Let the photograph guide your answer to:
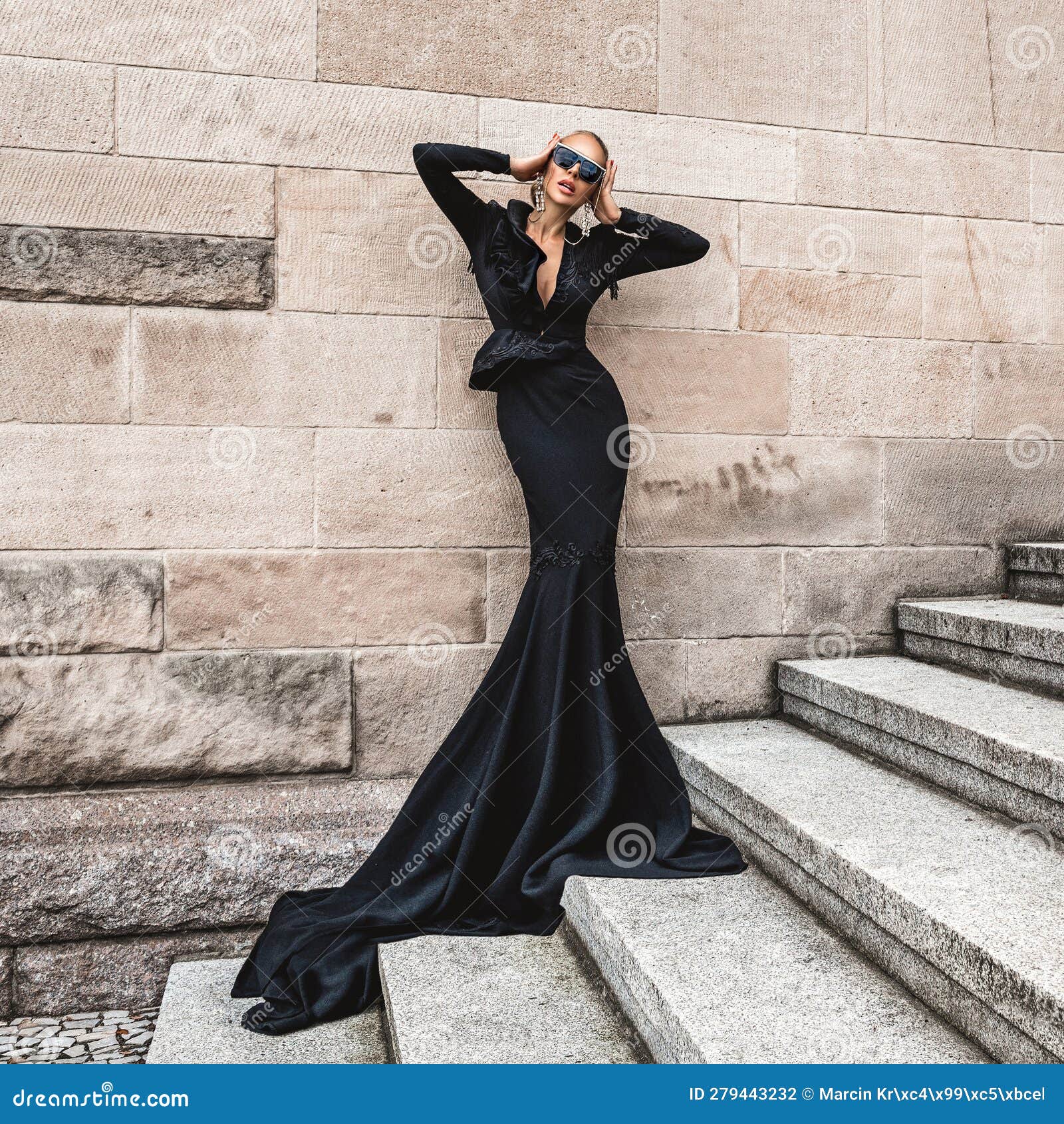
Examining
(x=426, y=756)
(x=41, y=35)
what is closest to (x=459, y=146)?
(x=41, y=35)

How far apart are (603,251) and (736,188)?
850 millimetres

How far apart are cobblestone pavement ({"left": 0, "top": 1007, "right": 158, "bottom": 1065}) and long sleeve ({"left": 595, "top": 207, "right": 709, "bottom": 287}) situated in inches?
108

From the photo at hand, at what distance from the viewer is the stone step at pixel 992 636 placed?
3.01 m

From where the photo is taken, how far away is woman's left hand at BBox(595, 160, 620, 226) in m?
3.06

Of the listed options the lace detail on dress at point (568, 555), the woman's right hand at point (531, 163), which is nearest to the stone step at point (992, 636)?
the lace detail on dress at point (568, 555)

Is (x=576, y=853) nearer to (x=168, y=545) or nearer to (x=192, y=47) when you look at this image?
(x=168, y=545)

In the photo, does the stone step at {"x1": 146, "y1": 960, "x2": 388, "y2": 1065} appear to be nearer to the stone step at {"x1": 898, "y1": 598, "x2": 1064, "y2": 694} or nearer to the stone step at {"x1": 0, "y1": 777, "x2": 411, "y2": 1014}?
the stone step at {"x1": 0, "y1": 777, "x2": 411, "y2": 1014}

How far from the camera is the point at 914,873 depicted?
7.14ft

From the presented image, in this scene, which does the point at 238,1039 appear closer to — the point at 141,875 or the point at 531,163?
the point at 141,875

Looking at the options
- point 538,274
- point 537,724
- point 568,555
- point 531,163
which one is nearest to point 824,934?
point 537,724

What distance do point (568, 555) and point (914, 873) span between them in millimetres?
1329

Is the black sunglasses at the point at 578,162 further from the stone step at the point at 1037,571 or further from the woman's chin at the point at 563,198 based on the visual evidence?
the stone step at the point at 1037,571

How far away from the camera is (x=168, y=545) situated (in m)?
3.31

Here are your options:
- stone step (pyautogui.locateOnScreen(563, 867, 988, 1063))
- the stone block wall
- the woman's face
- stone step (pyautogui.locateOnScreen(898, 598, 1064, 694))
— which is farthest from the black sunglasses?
stone step (pyautogui.locateOnScreen(563, 867, 988, 1063))
